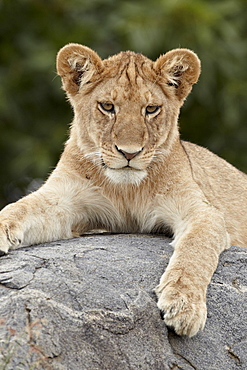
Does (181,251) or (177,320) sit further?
(181,251)

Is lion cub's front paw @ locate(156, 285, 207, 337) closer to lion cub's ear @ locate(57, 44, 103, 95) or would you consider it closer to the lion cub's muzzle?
the lion cub's muzzle

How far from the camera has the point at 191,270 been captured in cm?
455

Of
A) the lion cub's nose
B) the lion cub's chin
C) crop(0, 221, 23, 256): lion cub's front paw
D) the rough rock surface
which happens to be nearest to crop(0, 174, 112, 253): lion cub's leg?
crop(0, 221, 23, 256): lion cub's front paw

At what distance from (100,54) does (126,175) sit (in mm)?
5017

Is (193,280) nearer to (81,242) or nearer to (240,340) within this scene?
(240,340)

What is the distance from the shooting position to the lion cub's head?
5.12 metres

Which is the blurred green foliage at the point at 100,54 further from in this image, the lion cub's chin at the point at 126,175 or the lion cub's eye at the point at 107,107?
the lion cub's chin at the point at 126,175

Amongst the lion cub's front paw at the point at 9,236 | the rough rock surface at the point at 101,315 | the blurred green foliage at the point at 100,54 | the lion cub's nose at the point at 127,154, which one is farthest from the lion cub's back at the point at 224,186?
the blurred green foliage at the point at 100,54

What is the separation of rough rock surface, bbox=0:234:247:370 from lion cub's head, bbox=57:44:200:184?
23.8 inches

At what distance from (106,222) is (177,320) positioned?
145 cm

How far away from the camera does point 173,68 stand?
5.56 metres

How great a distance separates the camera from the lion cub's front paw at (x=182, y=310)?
4199 millimetres

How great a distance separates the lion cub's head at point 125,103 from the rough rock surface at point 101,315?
0.60 metres

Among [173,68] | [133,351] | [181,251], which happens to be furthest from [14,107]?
[133,351]
